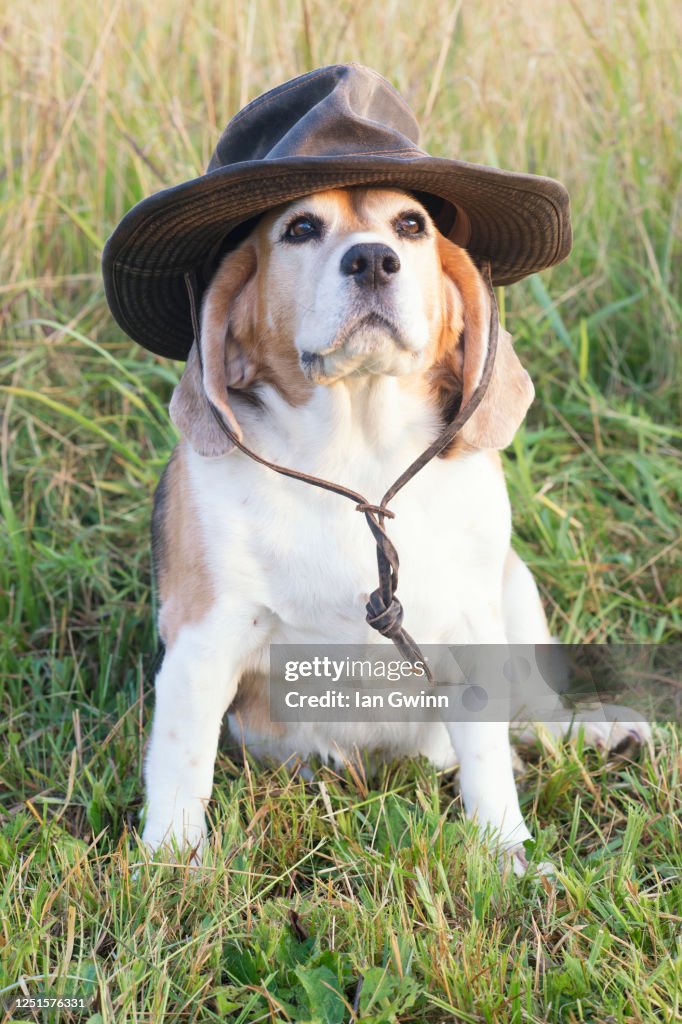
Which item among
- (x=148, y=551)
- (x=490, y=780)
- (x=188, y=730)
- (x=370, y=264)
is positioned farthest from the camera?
(x=148, y=551)

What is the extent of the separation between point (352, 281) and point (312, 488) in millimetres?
492

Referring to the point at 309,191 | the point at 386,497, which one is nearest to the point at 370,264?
the point at 309,191

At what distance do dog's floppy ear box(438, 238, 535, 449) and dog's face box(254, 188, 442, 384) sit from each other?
79 mm

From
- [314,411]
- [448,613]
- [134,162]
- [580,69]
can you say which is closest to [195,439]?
[314,411]

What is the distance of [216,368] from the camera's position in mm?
2441

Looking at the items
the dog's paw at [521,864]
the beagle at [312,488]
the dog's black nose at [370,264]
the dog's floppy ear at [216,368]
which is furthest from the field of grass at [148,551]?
the dog's black nose at [370,264]

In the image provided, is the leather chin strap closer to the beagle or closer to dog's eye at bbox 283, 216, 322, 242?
the beagle

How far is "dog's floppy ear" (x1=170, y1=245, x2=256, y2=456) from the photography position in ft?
7.98

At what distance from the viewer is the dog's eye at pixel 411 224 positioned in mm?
2430

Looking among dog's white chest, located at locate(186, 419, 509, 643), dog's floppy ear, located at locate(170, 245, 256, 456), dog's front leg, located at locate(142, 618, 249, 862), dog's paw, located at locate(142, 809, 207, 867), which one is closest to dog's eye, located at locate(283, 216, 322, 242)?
dog's floppy ear, located at locate(170, 245, 256, 456)

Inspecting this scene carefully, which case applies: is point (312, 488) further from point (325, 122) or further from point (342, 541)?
point (325, 122)

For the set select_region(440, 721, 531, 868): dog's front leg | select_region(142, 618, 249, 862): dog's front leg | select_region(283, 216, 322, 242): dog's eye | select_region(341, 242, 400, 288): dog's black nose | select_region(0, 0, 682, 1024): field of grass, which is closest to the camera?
select_region(0, 0, 682, 1024): field of grass

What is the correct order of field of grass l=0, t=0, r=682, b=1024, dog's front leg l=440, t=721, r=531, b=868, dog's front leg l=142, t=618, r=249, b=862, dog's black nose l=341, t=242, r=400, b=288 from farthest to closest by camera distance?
dog's front leg l=440, t=721, r=531, b=868
dog's front leg l=142, t=618, r=249, b=862
dog's black nose l=341, t=242, r=400, b=288
field of grass l=0, t=0, r=682, b=1024

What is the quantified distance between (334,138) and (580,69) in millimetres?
2885
